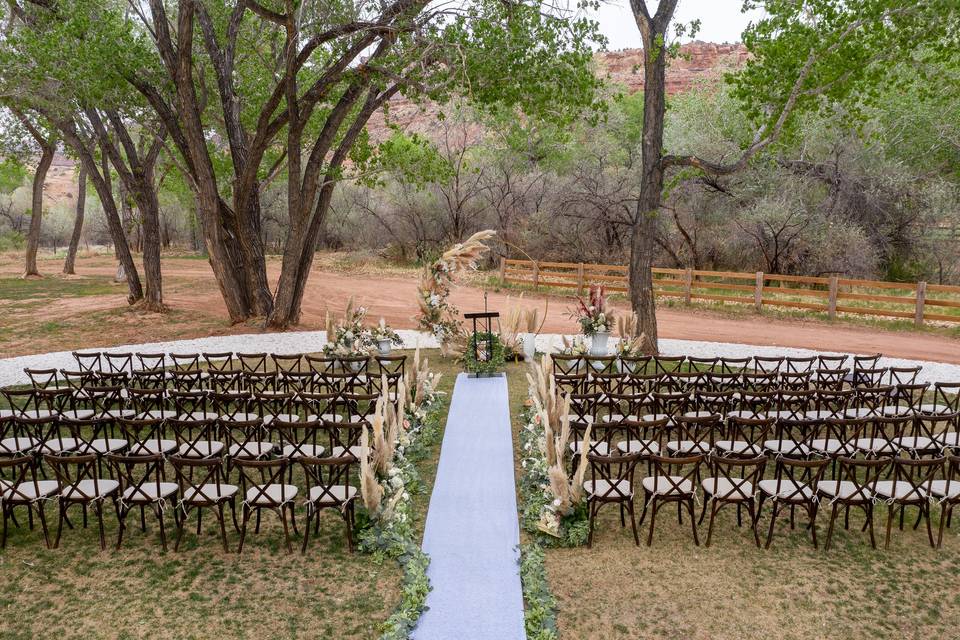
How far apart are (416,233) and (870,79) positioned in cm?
2943

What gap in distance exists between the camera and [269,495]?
6.31 metres

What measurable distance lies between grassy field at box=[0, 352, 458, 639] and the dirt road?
10.1m

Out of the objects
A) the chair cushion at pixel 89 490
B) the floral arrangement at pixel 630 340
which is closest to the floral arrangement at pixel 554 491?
the chair cushion at pixel 89 490

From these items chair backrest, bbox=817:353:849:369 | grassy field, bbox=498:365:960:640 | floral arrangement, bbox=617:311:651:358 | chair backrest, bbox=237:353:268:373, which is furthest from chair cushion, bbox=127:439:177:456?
chair backrest, bbox=817:353:849:369

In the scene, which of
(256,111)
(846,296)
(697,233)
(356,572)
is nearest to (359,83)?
(256,111)

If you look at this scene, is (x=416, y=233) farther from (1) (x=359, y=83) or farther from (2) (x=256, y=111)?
(1) (x=359, y=83)

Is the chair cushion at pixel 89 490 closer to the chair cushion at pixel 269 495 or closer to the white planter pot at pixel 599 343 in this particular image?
the chair cushion at pixel 269 495

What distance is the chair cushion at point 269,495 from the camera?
20.2ft

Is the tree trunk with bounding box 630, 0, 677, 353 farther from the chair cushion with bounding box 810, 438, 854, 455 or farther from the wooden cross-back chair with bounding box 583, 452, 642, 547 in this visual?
the wooden cross-back chair with bounding box 583, 452, 642, 547

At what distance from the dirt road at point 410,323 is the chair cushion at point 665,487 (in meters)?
9.16

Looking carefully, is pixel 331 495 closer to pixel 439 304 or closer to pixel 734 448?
pixel 734 448

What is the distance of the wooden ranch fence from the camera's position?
19.0 metres

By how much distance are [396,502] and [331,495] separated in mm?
666

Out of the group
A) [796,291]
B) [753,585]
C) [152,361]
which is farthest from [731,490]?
[796,291]
